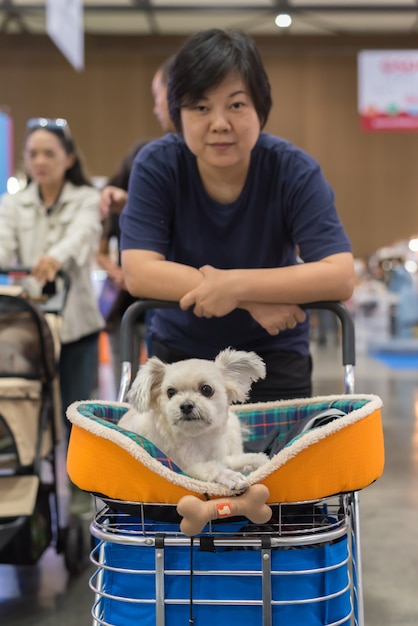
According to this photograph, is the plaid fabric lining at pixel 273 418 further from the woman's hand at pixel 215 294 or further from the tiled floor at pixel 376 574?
the tiled floor at pixel 376 574

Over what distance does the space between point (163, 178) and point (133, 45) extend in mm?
12146

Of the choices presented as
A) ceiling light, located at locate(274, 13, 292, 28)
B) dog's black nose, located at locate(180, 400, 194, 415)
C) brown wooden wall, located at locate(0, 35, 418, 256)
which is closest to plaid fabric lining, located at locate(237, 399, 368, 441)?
dog's black nose, located at locate(180, 400, 194, 415)

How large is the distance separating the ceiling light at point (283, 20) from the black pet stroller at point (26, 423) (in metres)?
10.4

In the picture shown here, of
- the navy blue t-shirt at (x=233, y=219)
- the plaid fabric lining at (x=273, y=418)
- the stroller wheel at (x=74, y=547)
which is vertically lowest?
the stroller wheel at (x=74, y=547)

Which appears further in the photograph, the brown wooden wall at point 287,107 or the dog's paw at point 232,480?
the brown wooden wall at point 287,107

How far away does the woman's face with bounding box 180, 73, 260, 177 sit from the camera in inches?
57.5

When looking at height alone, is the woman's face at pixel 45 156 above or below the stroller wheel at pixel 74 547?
Result: above

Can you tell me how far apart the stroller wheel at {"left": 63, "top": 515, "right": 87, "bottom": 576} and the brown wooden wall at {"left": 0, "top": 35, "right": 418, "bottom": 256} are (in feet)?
35.4

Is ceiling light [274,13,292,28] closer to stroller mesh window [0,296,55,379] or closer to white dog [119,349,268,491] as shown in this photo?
stroller mesh window [0,296,55,379]

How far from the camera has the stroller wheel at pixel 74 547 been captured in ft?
8.19

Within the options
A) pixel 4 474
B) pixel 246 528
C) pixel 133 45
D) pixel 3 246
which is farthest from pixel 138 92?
pixel 246 528

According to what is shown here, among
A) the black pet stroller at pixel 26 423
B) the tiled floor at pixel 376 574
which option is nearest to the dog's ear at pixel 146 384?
the black pet stroller at pixel 26 423

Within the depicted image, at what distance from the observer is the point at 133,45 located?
42.5ft

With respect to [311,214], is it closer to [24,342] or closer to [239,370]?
[239,370]
